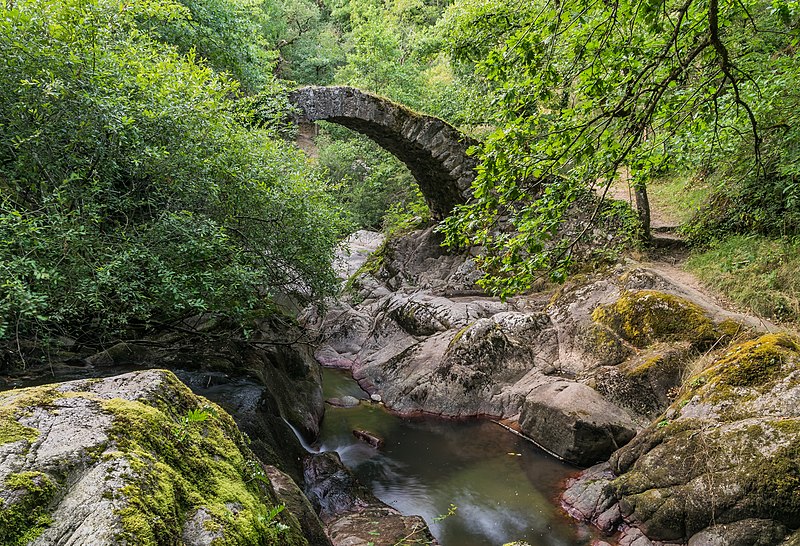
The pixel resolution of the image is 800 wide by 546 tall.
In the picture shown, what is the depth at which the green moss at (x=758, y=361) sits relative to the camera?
4488 mm

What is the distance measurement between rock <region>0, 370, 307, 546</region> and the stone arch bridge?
29.9 ft

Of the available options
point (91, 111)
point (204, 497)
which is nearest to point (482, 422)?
point (204, 497)

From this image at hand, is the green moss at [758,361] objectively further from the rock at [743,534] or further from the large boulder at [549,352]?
the rock at [743,534]

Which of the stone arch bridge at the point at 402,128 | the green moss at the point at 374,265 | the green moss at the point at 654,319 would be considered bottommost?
the green moss at the point at 654,319

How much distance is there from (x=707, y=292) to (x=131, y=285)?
7634 mm

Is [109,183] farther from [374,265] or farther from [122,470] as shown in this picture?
[374,265]

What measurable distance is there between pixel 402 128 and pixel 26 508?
10.2 meters

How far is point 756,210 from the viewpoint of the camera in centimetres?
641

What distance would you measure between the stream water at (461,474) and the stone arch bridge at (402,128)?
6.28 metres

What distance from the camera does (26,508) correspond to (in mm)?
1283

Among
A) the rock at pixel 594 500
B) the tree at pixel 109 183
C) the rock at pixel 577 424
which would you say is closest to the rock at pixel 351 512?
the rock at pixel 594 500

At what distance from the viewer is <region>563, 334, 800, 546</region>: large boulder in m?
3.66

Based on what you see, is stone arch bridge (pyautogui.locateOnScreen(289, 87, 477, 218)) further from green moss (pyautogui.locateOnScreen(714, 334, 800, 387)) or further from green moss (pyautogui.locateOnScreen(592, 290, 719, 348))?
green moss (pyautogui.locateOnScreen(714, 334, 800, 387))

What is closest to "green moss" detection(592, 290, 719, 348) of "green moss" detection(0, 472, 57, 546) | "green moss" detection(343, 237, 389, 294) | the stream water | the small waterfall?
the stream water
